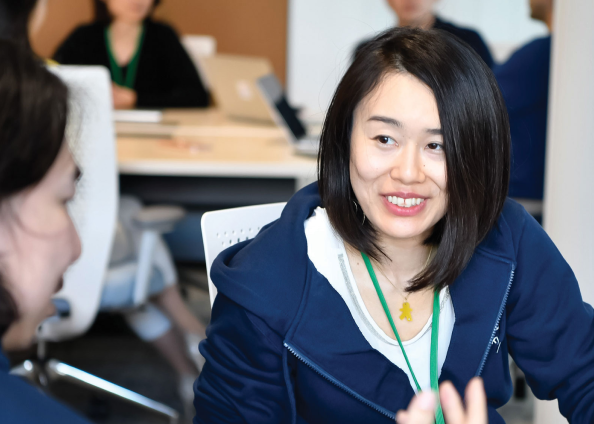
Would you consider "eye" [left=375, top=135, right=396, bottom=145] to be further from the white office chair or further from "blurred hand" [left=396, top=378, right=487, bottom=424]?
the white office chair

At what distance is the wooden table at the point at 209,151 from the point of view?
7.34 ft

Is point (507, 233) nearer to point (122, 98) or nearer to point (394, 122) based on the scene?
point (394, 122)

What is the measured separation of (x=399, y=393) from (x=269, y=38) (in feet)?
14.2

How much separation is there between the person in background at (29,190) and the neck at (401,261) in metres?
0.63

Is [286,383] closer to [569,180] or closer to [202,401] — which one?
[202,401]

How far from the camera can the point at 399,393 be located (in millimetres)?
1072

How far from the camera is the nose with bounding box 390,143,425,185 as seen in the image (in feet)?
3.37

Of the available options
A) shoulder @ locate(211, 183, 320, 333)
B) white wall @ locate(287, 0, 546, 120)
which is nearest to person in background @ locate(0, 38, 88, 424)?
shoulder @ locate(211, 183, 320, 333)

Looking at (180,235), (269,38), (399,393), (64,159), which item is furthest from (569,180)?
(269,38)

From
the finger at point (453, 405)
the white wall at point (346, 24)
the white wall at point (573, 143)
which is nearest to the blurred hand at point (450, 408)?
the finger at point (453, 405)

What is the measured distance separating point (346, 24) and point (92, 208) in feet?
12.0

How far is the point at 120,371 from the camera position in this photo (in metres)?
2.59

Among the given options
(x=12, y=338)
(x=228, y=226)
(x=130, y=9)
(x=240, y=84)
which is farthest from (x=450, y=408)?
(x=130, y=9)

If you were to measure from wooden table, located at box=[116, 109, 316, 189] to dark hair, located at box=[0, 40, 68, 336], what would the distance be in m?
1.57
